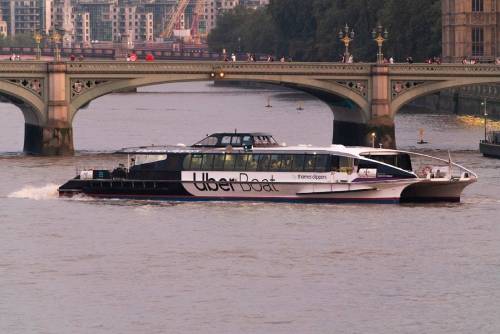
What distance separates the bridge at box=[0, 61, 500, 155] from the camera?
354ft

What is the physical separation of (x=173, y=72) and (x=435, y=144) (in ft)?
54.8

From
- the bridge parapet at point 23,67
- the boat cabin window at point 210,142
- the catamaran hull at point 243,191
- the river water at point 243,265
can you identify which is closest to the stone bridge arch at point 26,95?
the bridge parapet at point 23,67

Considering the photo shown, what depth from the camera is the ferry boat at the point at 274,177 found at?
83062 mm

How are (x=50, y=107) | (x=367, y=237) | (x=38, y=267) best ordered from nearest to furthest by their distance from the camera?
(x=38, y=267) → (x=367, y=237) → (x=50, y=107)

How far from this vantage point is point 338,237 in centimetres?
7381

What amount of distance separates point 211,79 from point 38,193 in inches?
927

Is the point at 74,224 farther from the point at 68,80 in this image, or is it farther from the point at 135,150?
the point at 68,80

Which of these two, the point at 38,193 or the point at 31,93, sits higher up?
the point at 31,93

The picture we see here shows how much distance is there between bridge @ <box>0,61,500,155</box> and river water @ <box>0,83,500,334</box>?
1186 cm

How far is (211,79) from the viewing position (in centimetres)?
10831

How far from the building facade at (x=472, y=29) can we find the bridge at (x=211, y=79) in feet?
150

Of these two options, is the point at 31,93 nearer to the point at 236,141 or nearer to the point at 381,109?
the point at 381,109

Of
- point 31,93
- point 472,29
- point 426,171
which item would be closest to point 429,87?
point 31,93

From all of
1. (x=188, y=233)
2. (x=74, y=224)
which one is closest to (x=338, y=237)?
(x=188, y=233)
